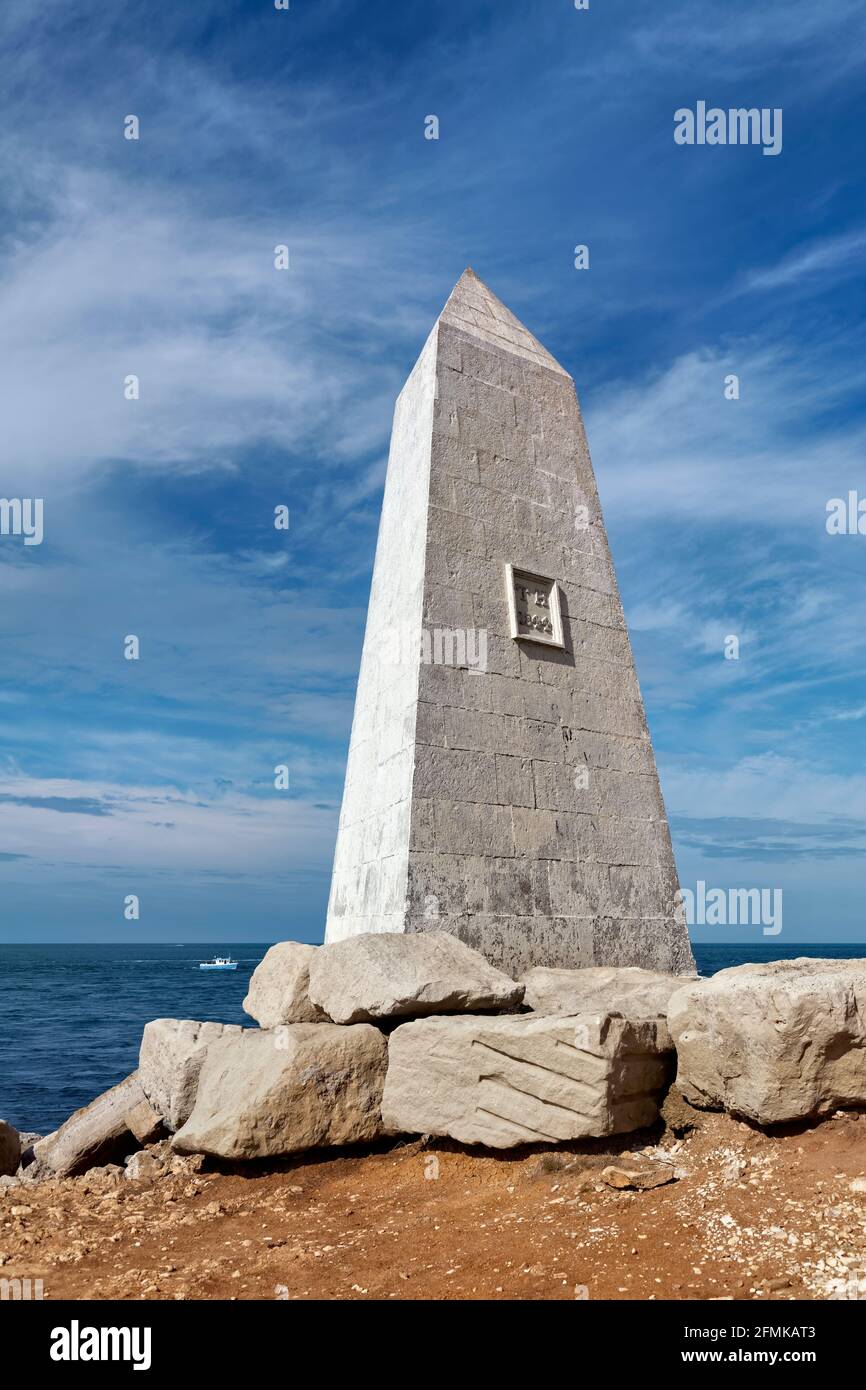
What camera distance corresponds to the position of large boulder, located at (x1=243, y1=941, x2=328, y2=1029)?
6656 millimetres

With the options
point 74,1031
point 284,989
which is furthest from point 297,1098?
point 74,1031

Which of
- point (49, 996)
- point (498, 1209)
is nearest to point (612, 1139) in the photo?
point (498, 1209)

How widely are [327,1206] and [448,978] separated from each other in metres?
1.46

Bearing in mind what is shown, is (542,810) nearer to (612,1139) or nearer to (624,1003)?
(624,1003)

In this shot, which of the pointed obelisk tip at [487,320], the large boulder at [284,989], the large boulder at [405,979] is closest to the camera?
the large boulder at [405,979]

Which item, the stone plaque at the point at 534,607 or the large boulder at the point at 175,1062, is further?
the stone plaque at the point at 534,607

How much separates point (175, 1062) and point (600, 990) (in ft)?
10.7

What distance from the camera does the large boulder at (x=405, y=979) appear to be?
581cm

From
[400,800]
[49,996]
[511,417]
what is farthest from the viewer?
[49,996]

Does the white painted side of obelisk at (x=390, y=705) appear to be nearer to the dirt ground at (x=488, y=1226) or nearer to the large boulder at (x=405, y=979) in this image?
the large boulder at (x=405, y=979)

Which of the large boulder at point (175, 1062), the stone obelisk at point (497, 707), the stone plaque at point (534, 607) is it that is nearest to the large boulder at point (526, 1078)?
the stone obelisk at point (497, 707)

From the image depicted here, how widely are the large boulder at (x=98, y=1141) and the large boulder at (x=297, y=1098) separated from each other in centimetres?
176

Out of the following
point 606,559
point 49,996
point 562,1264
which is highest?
Result: point 606,559

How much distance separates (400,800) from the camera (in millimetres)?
7262
